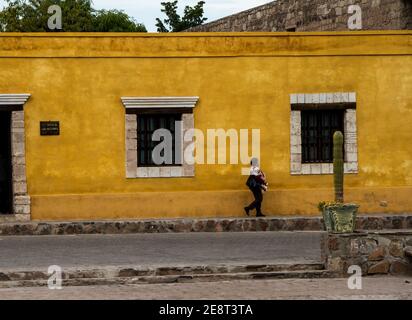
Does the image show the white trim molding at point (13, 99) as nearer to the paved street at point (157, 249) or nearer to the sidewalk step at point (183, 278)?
the paved street at point (157, 249)

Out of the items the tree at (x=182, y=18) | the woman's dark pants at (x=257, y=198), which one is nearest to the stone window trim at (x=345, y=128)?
the woman's dark pants at (x=257, y=198)

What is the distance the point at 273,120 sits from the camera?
73.9ft

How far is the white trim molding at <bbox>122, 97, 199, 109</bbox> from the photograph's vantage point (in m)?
22.0

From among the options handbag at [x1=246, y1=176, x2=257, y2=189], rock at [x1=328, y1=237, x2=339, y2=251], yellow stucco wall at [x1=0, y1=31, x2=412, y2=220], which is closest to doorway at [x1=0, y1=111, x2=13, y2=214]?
yellow stucco wall at [x1=0, y1=31, x2=412, y2=220]

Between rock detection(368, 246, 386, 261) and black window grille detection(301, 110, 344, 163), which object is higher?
black window grille detection(301, 110, 344, 163)

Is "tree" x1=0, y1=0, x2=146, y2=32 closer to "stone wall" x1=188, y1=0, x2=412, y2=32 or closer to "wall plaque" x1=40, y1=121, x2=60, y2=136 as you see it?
"stone wall" x1=188, y1=0, x2=412, y2=32

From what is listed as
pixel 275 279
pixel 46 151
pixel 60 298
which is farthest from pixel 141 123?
pixel 60 298

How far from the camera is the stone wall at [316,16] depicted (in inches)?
1002

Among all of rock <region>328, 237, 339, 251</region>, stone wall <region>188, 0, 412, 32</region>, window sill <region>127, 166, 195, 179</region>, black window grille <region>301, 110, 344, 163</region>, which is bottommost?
rock <region>328, 237, 339, 251</region>

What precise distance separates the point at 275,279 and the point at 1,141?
9.75 m

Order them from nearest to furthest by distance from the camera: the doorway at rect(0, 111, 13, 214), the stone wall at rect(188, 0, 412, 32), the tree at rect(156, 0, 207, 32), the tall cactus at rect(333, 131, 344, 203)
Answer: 1. the tall cactus at rect(333, 131, 344, 203)
2. the doorway at rect(0, 111, 13, 214)
3. the stone wall at rect(188, 0, 412, 32)
4. the tree at rect(156, 0, 207, 32)

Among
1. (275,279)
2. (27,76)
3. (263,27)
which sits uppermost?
(263,27)
